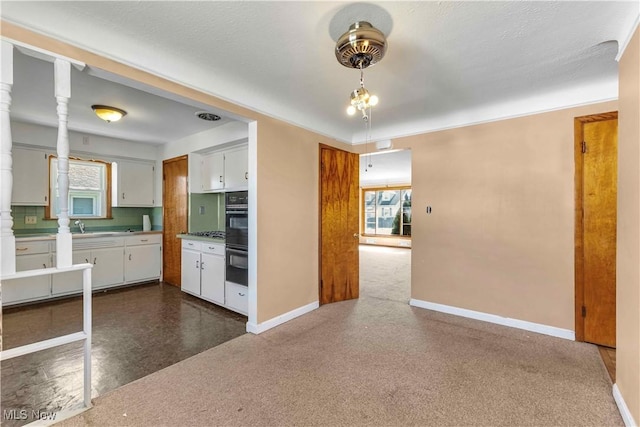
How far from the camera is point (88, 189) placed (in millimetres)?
4734

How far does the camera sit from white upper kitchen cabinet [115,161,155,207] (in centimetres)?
480

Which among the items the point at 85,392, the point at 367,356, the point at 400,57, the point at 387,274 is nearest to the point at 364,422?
the point at 367,356

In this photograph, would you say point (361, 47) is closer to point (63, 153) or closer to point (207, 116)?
point (63, 153)

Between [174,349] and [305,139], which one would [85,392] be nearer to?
[174,349]

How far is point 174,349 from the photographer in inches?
103

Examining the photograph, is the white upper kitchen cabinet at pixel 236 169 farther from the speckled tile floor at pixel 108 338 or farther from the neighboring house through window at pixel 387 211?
the neighboring house through window at pixel 387 211

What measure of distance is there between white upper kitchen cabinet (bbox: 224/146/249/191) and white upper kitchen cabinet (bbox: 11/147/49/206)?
260cm

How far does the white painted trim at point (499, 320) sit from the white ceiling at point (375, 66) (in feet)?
7.31

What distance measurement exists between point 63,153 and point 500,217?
3888 mm

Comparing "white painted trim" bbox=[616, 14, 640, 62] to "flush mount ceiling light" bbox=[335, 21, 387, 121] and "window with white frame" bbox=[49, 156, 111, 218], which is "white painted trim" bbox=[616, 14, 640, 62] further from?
"window with white frame" bbox=[49, 156, 111, 218]

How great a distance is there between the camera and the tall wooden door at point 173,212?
468 centimetres

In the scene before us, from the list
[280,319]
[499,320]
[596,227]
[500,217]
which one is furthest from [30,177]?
[596,227]

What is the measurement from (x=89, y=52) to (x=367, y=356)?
3.03m

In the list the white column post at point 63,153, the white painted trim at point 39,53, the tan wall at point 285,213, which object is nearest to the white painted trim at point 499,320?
the tan wall at point 285,213
